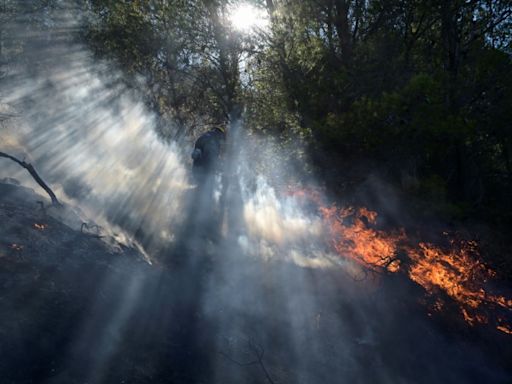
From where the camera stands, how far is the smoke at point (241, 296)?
6.59 meters

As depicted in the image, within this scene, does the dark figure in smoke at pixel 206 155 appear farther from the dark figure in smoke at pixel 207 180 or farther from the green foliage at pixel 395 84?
the green foliage at pixel 395 84

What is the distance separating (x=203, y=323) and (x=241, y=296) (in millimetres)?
1273

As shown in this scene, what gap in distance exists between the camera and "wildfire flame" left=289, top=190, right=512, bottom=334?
8.92 m

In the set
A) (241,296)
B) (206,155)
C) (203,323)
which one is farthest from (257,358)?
(206,155)

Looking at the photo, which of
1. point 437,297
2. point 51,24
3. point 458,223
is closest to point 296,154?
point 458,223

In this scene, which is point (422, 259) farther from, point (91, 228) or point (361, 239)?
point (91, 228)

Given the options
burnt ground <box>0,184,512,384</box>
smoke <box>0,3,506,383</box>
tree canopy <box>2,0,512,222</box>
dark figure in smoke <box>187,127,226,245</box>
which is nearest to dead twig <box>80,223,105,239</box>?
burnt ground <box>0,184,512,384</box>

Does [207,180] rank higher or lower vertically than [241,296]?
lower

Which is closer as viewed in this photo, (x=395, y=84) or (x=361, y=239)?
(x=395, y=84)

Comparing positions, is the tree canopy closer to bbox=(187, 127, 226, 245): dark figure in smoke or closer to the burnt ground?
bbox=(187, 127, 226, 245): dark figure in smoke

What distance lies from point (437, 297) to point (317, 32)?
33.4 ft

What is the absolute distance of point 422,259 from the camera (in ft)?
34.6

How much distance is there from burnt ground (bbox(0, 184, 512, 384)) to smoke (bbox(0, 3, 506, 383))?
0.10 feet

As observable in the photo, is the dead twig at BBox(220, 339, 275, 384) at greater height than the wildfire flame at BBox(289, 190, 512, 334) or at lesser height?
lesser
